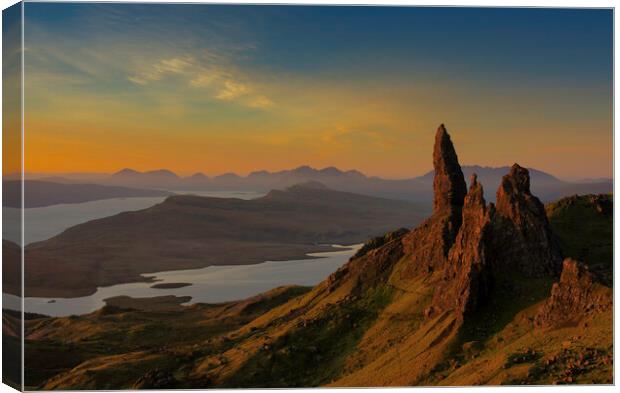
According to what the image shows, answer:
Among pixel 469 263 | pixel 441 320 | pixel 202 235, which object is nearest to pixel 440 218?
pixel 469 263

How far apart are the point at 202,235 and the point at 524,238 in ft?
412

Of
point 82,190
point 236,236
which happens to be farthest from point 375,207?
point 82,190

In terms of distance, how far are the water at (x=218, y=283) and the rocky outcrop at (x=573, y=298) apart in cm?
4279

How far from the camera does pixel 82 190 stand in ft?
379

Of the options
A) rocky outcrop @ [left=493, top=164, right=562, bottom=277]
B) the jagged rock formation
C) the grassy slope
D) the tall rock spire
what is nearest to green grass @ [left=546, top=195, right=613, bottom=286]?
the grassy slope

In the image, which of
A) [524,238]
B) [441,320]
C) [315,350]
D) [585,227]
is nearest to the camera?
[441,320]

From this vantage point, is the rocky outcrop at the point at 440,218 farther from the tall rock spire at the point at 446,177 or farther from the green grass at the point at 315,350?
the green grass at the point at 315,350

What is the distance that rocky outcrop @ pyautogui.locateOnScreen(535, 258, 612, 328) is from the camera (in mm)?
33406

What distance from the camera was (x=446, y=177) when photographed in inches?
1955

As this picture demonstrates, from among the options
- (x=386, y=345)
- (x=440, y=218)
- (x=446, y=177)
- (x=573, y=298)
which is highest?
(x=446, y=177)

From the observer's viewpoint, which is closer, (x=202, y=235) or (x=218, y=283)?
(x=218, y=283)

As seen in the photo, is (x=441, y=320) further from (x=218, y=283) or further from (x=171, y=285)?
(x=171, y=285)

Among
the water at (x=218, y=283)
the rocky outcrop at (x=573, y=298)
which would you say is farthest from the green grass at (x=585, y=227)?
the water at (x=218, y=283)

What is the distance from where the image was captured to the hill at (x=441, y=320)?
3325 cm
